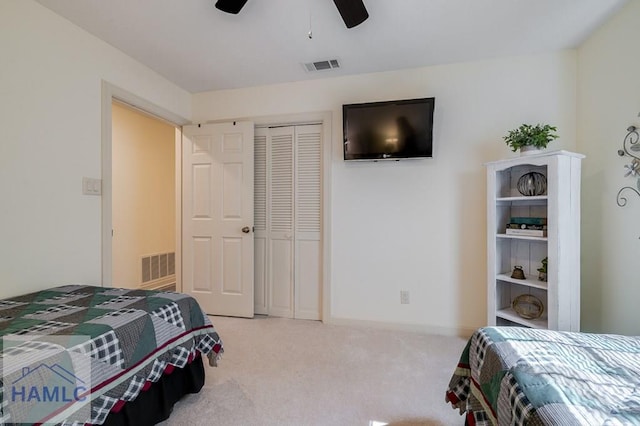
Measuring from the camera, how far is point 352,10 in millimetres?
1637

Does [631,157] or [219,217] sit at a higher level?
[631,157]

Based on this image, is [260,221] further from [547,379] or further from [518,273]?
[547,379]

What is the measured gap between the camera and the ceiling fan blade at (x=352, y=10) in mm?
1588

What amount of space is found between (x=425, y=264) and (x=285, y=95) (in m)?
2.27

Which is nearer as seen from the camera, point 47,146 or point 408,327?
point 47,146

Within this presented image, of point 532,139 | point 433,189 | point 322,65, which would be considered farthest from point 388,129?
point 532,139

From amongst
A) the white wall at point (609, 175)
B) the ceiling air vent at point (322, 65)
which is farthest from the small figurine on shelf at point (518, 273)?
the ceiling air vent at point (322, 65)

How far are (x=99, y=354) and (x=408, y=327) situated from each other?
2450mm

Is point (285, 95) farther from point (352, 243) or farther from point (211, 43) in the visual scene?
point (352, 243)

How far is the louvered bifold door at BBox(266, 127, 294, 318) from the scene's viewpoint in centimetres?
315

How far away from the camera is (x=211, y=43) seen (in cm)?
234

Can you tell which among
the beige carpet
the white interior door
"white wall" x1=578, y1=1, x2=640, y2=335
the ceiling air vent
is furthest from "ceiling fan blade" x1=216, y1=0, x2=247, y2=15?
"white wall" x1=578, y1=1, x2=640, y2=335

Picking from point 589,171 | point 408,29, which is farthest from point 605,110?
point 408,29

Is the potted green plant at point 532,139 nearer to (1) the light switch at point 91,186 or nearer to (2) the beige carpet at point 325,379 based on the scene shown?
(2) the beige carpet at point 325,379
